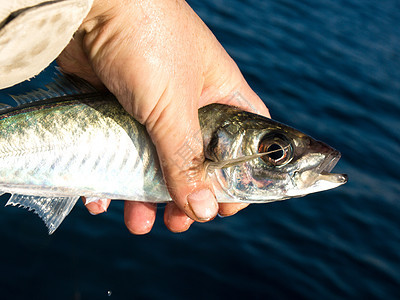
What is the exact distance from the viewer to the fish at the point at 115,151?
12.0 ft

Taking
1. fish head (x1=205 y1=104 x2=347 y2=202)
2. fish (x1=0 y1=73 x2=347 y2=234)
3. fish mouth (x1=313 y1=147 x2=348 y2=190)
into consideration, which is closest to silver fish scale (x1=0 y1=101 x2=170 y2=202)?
fish (x1=0 y1=73 x2=347 y2=234)

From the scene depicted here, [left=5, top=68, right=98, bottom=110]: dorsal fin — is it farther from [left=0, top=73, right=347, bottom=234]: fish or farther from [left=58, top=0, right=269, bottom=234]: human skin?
[left=58, top=0, right=269, bottom=234]: human skin

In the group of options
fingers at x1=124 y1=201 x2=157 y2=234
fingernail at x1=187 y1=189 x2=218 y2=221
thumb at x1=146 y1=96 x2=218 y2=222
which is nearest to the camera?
thumb at x1=146 y1=96 x2=218 y2=222

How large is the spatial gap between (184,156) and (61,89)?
113cm

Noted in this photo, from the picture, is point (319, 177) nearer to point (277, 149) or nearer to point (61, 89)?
point (277, 149)

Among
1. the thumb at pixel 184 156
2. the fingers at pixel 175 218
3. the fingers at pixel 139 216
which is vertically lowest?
the fingers at pixel 139 216

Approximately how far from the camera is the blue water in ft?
20.6

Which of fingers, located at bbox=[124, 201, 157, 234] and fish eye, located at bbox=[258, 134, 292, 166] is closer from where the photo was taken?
fish eye, located at bbox=[258, 134, 292, 166]

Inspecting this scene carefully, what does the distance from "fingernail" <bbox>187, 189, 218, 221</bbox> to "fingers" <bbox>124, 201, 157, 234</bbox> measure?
1016 millimetres

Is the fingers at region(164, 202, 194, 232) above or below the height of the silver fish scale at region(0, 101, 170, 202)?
below

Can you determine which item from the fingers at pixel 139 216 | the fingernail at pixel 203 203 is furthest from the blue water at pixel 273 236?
the fingernail at pixel 203 203

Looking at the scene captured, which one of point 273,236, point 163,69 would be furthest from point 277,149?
point 273,236

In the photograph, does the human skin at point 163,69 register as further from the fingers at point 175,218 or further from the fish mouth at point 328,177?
the fish mouth at point 328,177

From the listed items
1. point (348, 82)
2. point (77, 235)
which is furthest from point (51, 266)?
point (348, 82)
